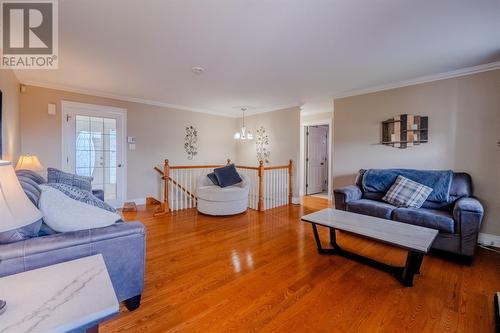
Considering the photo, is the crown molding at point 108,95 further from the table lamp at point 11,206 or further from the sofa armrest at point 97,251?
the table lamp at point 11,206

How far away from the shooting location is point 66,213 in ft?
4.81

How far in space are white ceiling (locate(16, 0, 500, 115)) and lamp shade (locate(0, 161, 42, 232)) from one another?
5.31ft

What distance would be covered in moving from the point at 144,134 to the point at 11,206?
4.49 m

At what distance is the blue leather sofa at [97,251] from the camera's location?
4.07 ft

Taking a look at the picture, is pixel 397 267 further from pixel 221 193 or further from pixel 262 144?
pixel 262 144

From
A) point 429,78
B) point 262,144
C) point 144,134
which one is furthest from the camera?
point 262,144

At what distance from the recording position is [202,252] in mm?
2717

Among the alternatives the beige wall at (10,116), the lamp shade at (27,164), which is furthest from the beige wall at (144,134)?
the lamp shade at (27,164)

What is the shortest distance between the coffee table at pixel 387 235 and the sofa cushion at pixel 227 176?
7.17ft

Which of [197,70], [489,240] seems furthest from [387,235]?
[197,70]

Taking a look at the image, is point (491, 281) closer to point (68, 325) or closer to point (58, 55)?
point (68, 325)

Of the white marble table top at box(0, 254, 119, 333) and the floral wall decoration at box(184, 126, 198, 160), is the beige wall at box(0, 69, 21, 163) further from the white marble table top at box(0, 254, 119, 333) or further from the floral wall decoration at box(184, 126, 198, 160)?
the floral wall decoration at box(184, 126, 198, 160)

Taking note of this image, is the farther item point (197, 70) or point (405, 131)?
point (405, 131)

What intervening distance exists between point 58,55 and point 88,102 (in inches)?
68.7
